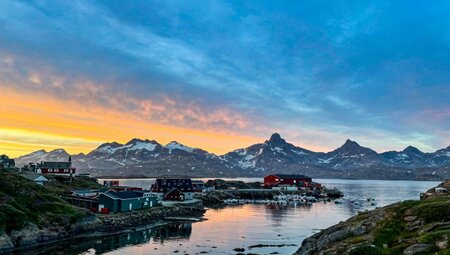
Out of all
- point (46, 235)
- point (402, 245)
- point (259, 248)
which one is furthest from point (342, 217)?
point (402, 245)

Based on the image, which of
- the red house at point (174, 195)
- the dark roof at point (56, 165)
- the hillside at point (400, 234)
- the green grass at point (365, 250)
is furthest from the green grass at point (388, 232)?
the dark roof at point (56, 165)

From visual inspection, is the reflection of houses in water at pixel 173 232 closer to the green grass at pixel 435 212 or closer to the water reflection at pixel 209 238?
the water reflection at pixel 209 238

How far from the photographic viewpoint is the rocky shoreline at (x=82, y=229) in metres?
57.8

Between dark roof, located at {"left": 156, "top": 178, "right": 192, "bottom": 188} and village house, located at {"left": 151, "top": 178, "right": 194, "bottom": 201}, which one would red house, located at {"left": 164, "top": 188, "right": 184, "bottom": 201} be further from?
dark roof, located at {"left": 156, "top": 178, "right": 192, "bottom": 188}

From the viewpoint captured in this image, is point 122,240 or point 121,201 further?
point 121,201

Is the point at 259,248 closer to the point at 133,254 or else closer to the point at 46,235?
the point at 133,254

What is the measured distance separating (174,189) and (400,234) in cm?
11420

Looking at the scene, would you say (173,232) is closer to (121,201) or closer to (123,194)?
(121,201)

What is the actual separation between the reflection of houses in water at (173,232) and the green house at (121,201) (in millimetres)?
12736

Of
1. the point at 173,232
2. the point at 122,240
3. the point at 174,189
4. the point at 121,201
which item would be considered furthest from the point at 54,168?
the point at 122,240

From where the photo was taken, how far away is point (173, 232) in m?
78.5

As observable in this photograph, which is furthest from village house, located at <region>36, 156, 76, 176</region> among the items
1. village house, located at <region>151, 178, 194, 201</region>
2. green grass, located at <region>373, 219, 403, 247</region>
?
green grass, located at <region>373, 219, 403, 247</region>

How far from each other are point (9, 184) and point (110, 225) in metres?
20.9

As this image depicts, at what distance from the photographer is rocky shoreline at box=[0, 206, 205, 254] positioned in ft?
190
